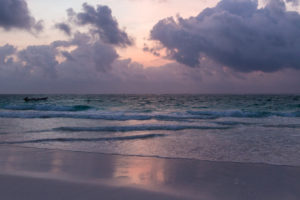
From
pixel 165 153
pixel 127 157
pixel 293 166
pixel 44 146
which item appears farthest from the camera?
pixel 44 146

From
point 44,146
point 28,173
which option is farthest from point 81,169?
point 44,146

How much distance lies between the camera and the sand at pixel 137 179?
14.9ft

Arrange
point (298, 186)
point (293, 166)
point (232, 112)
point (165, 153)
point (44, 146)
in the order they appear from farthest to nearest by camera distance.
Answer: point (232, 112)
point (44, 146)
point (165, 153)
point (293, 166)
point (298, 186)

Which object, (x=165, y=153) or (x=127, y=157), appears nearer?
(x=127, y=157)

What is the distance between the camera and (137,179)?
17.6 ft

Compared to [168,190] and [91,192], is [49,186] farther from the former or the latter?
[168,190]

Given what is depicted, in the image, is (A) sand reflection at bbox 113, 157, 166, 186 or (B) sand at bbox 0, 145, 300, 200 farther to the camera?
(A) sand reflection at bbox 113, 157, 166, 186

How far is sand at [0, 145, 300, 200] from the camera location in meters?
4.54

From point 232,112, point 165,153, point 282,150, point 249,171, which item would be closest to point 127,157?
point 165,153

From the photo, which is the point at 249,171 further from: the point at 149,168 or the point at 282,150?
the point at 282,150

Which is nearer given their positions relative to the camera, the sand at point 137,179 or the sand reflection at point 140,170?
the sand at point 137,179

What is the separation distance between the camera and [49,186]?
15.9ft

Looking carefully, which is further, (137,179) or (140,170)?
(140,170)

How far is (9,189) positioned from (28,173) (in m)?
1.02
